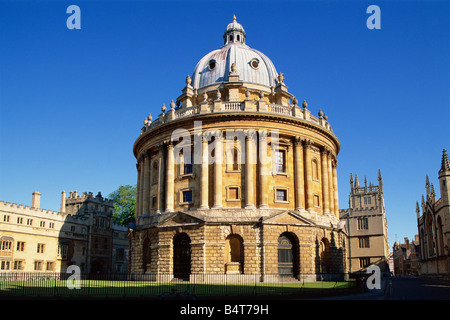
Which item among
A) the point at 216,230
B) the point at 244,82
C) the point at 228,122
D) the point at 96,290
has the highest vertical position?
the point at 244,82

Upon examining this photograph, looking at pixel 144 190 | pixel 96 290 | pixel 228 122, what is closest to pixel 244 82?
pixel 228 122

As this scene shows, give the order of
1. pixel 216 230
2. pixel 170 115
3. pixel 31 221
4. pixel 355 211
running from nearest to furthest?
pixel 216 230
pixel 170 115
pixel 31 221
pixel 355 211

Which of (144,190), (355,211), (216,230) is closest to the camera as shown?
(216,230)

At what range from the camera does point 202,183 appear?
39812mm

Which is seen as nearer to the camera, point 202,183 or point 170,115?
point 202,183

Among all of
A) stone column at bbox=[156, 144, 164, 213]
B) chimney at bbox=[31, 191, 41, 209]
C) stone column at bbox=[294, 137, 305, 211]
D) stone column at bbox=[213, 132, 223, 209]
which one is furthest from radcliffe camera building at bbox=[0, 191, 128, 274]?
stone column at bbox=[294, 137, 305, 211]

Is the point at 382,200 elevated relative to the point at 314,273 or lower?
elevated

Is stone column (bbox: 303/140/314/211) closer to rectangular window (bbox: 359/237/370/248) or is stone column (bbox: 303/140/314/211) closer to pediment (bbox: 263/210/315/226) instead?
pediment (bbox: 263/210/315/226)

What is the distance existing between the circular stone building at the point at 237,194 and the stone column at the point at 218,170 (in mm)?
94

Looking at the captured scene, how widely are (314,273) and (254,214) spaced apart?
24.5 feet

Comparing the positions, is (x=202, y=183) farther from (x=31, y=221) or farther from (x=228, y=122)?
(x=31, y=221)

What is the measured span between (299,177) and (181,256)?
1348cm

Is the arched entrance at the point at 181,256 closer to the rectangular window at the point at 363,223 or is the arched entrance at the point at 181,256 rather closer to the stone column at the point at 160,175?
the stone column at the point at 160,175

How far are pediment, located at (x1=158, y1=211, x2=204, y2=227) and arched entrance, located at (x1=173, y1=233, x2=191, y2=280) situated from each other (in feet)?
4.11
